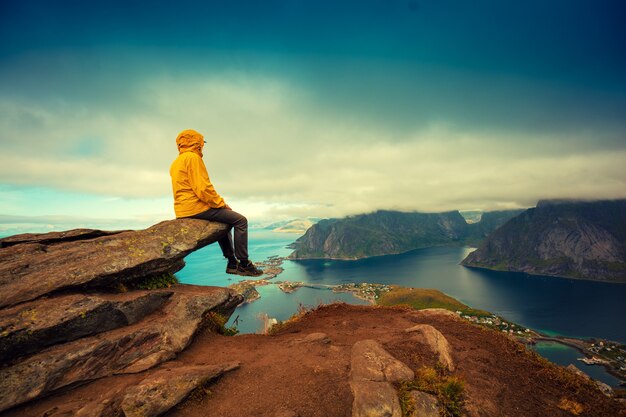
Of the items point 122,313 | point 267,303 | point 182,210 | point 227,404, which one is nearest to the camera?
point 227,404

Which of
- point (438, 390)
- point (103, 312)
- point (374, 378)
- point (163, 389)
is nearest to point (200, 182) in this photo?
point (103, 312)

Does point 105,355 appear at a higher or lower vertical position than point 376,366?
higher

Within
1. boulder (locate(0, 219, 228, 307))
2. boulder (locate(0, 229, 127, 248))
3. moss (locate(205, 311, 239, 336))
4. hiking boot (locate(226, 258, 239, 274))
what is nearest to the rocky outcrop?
moss (locate(205, 311, 239, 336))

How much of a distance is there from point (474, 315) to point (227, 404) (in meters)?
149

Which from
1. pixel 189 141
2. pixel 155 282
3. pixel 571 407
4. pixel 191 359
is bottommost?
pixel 571 407

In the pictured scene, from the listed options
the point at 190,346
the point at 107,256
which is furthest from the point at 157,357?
the point at 107,256

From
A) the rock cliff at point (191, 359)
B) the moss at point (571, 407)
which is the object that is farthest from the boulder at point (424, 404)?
the moss at point (571, 407)

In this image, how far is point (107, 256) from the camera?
34.9 ft

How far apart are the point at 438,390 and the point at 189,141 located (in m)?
Result: 12.9

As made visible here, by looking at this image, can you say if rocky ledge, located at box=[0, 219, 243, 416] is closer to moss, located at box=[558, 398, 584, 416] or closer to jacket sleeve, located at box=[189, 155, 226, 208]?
jacket sleeve, located at box=[189, 155, 226, 208]

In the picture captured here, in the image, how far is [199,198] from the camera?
493 inches

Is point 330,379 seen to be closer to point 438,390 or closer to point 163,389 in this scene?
point 438,390

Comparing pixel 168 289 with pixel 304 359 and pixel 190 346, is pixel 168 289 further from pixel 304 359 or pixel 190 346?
pixel 304 359

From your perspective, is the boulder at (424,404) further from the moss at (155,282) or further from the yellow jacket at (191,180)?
the moss at (155,282)
